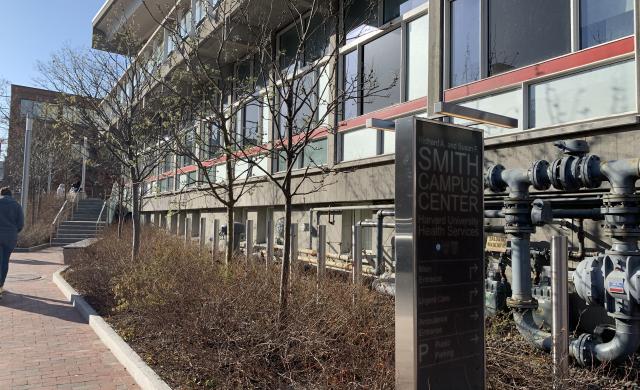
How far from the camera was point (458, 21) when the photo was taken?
8766mm

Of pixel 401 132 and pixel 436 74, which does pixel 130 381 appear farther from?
pixel 436 74

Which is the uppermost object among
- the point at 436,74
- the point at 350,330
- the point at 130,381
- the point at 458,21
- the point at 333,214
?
the point at 458,21

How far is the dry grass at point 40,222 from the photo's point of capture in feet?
73.4

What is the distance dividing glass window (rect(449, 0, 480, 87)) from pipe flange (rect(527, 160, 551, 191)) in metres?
2.83

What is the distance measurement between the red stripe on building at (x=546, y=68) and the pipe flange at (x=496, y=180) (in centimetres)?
162

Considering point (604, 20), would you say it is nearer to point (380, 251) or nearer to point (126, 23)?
point (380, 251)

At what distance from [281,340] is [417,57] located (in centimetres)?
659

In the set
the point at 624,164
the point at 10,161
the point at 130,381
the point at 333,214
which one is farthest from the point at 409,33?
the point at 10,161

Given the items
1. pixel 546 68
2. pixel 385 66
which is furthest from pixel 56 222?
pixel 546 68

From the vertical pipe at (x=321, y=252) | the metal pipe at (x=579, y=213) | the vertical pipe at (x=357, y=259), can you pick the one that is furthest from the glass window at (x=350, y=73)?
the metal pipe at (x=579, y=213)

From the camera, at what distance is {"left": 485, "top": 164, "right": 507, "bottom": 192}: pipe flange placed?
6.50 metres

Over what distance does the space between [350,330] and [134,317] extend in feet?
11.6

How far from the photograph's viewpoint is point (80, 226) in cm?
2594

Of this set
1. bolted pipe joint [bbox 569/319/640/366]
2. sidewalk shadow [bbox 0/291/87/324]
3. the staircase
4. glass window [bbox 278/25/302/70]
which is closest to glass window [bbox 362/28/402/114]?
glass window [bbox 278/25/302/70]
